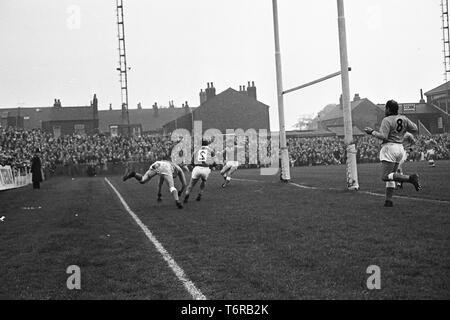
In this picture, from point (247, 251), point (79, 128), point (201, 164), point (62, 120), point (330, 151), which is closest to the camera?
point (247, 251)

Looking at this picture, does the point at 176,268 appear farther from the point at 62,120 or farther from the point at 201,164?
the point at 62,120

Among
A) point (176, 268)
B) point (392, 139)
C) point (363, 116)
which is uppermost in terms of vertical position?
point (363, 116)

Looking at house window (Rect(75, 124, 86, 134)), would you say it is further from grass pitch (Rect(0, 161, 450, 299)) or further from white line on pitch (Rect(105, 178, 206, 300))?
white line on pitch (Rect(105, 178, 206, 300))

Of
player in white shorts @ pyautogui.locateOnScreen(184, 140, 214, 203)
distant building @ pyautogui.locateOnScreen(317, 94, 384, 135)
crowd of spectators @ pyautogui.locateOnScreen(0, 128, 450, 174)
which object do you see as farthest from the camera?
distant building @ pyautogui.locateOnScreen(317, 94, 384, 135)

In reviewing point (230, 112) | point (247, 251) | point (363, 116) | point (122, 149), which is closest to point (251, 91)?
point (230, 112)

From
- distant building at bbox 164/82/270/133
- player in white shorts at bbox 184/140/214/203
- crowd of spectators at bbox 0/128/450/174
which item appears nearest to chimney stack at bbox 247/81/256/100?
distant building at bbox 164/82/270/133

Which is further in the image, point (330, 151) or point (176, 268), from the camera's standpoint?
point (330, 151)

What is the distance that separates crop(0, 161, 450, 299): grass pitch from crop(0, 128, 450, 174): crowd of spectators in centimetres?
3030

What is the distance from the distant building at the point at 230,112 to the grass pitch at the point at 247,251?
56.7 metres

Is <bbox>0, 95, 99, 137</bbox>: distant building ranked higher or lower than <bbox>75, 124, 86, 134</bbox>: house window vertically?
higher

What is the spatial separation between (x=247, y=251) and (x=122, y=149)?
136ft

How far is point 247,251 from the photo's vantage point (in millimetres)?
6895

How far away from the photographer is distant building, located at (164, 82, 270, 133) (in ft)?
225
